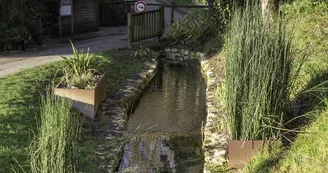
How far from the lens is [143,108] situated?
8.76 meters

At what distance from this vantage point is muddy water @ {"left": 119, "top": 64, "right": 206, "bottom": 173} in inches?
245

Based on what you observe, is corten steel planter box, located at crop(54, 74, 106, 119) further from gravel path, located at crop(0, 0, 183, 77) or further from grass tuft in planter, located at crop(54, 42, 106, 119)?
gravel path, located at crop(0, 0, 183, 77)

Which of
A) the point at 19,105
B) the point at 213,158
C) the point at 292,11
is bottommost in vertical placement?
the point at 213,158

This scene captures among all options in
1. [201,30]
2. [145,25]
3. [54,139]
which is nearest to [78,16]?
[145,25]

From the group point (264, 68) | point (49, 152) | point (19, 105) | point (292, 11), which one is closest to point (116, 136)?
point (19, 105)

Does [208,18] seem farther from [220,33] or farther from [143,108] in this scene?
[143,108]

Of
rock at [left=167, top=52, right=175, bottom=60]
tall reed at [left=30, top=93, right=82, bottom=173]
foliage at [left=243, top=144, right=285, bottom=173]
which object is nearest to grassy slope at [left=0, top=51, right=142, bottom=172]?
tall reed at [left=30, top=93, right=82, bottom=173]

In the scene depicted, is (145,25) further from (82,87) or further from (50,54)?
(82,87)

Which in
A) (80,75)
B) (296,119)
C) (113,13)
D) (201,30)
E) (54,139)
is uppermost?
(113,13)

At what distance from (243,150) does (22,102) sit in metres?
3.33

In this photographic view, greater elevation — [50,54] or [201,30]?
[201,30]

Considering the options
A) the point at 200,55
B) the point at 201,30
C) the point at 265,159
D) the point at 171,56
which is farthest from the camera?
the point at 201,30

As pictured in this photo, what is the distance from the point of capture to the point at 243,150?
5.45 metres

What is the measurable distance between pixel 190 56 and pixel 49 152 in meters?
9.47
